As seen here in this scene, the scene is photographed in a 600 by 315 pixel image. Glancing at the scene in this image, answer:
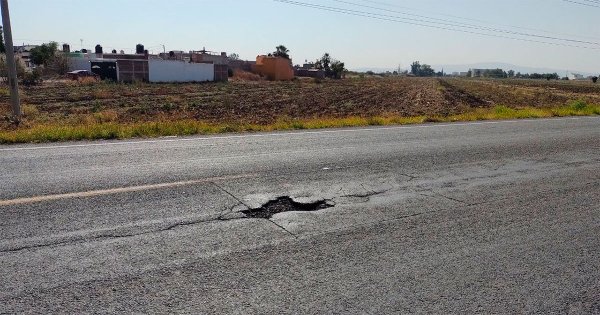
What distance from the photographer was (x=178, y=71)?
54.1 m

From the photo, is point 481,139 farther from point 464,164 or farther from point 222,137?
point 222,137

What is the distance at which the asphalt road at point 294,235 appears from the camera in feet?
10.6

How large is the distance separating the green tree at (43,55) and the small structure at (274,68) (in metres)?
29.9

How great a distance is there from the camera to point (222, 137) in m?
10.3

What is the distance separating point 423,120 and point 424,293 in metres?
12.4

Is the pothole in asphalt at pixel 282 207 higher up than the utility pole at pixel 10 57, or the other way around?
the utility pole at pixel 10 57

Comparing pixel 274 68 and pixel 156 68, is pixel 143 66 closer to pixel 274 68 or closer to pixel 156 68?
pixel 156 68

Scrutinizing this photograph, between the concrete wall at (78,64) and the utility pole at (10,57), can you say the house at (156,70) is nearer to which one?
the concrete wall at (78,64)

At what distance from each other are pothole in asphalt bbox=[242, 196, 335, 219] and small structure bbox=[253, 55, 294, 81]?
67.6m

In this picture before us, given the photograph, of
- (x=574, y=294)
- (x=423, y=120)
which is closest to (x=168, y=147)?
(x=574, y=294)

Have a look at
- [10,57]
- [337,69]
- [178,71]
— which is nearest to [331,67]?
[337,69]

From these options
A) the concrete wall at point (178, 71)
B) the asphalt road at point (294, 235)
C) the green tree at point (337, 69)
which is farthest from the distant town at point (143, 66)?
the asphalt road at point (294, 235)

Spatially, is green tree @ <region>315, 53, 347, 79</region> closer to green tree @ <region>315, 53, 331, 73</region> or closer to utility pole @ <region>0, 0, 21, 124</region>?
green tree @ <region>315, 53, 331, 73</region>

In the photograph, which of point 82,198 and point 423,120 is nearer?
point 82,198
